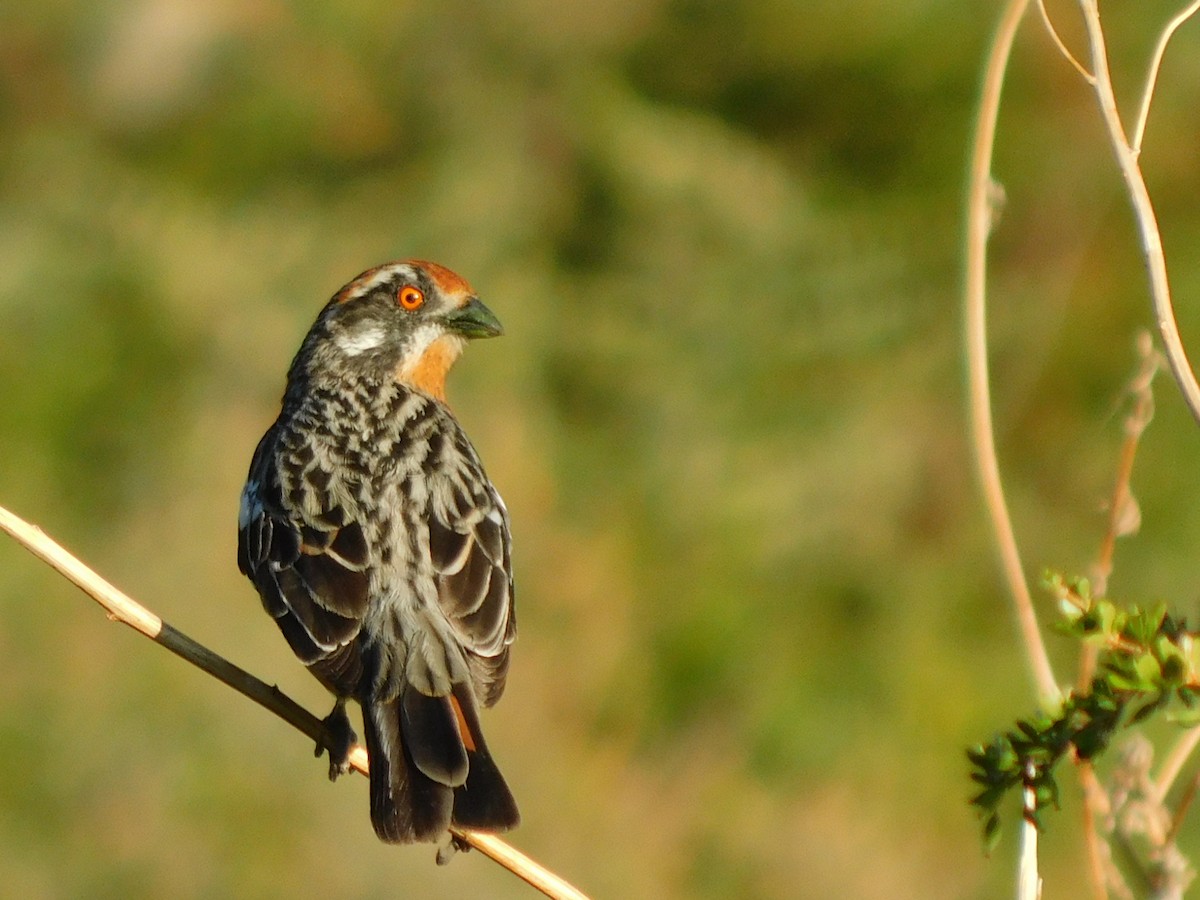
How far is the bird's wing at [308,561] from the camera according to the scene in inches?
159

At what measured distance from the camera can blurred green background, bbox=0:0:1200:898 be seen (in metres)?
8.23

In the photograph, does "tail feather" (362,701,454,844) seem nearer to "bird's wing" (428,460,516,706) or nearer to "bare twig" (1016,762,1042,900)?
"bird's wing" (428,460,516,706)

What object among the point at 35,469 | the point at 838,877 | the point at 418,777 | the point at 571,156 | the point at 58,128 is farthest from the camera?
the point at 58,128

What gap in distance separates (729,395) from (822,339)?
0.58 meters

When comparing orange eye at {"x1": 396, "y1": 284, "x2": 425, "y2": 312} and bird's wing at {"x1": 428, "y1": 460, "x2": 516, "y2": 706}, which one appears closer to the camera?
bird's wing at {"x1": 428, "y1": 460, "x2": 516, "y2": 706}

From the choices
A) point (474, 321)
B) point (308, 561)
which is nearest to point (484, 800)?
point (308, 561)

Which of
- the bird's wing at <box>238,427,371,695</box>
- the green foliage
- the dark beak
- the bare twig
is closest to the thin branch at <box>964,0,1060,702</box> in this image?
the bare twig

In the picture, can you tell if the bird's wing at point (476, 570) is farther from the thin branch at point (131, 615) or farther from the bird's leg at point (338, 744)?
the thin branch at point (131, 615)

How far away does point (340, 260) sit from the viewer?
10898 millimetres

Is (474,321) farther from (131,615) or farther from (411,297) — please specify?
(131,615)

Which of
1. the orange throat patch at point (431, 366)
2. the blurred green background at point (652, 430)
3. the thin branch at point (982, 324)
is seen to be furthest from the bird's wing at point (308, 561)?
the blurred green background at point (652, 430)

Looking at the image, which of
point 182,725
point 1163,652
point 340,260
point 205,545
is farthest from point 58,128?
point 1163,652

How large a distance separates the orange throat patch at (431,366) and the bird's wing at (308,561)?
0.57 m

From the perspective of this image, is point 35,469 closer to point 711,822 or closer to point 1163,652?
point 711,822
